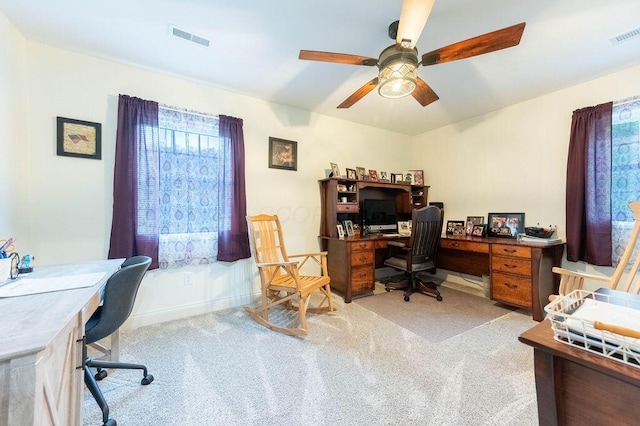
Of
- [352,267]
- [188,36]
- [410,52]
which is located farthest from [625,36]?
[188,36]

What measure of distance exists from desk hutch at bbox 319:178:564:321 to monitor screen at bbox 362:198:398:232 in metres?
0.14

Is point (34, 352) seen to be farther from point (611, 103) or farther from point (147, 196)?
point (611, 103)

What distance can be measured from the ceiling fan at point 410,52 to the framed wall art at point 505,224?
6.84 ft

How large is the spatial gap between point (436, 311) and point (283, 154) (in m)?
2.55

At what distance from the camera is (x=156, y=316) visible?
98.6 inches

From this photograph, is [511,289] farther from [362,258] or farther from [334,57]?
[334,57]

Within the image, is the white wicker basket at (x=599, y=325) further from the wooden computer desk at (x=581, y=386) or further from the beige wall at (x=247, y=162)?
Result: the beige wall at (x=247, y=162)

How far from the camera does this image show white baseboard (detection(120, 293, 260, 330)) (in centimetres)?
241

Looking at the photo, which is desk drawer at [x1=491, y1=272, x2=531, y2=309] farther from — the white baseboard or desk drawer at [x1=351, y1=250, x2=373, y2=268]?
the white baseboard

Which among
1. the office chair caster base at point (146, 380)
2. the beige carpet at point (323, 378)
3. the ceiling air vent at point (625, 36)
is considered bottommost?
the beige carpet at point (323, 378)

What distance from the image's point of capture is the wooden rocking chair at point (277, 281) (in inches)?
89.9

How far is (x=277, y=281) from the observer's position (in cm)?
258

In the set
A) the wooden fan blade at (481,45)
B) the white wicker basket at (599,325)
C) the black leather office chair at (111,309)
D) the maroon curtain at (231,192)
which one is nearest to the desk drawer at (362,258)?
the maroon curtain at (231,192)

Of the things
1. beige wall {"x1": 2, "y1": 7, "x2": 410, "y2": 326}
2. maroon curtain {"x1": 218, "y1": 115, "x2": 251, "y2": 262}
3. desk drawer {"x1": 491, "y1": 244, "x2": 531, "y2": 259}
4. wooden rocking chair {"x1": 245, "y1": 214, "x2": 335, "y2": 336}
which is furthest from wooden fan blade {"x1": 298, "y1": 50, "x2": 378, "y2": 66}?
desk drawer {"x1": 491, "y1": 244, "x2": 531, "y2": 259}
